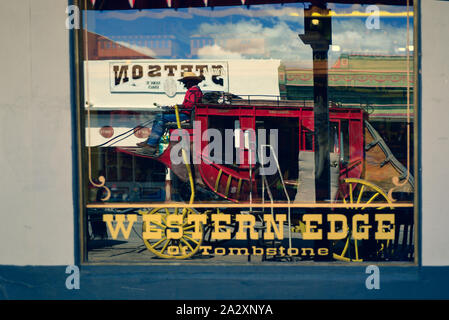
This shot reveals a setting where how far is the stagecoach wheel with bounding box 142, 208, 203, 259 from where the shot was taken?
5.49m

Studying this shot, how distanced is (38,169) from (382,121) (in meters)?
3.73

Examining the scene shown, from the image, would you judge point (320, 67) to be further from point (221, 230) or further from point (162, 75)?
point (221, 230)

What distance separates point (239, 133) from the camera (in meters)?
5.47

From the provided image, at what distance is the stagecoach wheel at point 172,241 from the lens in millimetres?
5492

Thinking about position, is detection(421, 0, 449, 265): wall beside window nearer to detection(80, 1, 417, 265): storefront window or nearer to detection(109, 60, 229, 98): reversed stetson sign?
detection(80, 1, 417, 265): storefront window

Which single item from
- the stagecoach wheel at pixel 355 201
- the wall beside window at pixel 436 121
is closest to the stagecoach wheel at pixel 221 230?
the stagecoach wheel at pixel 355 201

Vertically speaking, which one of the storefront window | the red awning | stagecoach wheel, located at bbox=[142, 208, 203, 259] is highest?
the red awning

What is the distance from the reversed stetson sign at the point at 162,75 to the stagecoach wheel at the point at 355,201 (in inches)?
68.1

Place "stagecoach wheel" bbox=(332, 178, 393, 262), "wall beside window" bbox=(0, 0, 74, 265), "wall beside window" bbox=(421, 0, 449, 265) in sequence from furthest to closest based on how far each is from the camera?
"stagecoach wheel" bbox=(332, 178, 393, 262) < "wall beside window" bbox=(0, 0, 74, 265) < "wall beside window" bbox=(421, 0, 449, 265)

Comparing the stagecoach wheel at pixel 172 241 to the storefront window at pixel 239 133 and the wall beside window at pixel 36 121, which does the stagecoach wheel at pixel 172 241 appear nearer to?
the storefront window at pixel 239 133

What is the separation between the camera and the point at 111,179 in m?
5.49

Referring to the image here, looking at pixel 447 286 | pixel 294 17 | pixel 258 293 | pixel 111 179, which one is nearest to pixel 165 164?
pixel 111 179

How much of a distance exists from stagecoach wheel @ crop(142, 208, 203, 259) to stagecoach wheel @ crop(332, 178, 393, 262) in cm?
155

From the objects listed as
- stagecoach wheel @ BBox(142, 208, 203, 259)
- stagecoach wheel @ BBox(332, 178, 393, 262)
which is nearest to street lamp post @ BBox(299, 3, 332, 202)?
stagecoach wheel @ BBox(332, 178, 393, 262)
